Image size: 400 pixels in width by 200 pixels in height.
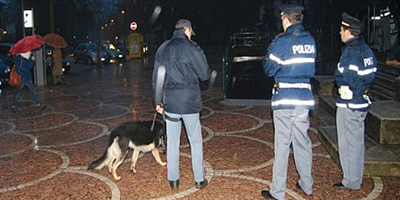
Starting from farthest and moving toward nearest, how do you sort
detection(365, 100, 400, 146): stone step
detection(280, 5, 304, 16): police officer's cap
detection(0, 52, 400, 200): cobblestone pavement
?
detection(365, 100, 400, 146): stone step < detection(0, 52, 400, 200): cobblestone pavement < detection(280, 5, 304, 16): police officer's cap

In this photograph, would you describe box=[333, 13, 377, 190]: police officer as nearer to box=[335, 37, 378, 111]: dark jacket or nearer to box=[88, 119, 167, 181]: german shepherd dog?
box=[335, 37, 378, 111]: dark jacket

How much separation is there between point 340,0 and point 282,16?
28550 mm

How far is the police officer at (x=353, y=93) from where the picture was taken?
450 centimetres

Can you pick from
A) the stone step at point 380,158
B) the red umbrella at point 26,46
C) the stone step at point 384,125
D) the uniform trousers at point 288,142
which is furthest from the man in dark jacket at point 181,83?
the red umbrella at point 26,46

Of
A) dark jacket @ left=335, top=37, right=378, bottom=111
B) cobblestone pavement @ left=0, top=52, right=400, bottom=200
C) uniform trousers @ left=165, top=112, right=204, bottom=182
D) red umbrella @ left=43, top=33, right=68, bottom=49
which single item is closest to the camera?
dark jacket @ left=335, top=37, right=378, bottom=111

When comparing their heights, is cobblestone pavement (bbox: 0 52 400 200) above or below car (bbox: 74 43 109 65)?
below

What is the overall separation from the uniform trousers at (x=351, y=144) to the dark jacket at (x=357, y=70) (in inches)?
4.7

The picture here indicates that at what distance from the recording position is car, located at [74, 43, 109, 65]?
102ft

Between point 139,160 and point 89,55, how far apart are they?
87.2ft

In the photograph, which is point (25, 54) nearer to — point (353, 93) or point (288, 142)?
point (288, 142)

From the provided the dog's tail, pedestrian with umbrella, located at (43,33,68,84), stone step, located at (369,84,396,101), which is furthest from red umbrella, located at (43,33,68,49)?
stone step, located at (369,84,396,101)

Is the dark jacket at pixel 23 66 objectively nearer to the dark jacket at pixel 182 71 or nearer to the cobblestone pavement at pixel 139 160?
the cobblestone pavement at pixel 139 160

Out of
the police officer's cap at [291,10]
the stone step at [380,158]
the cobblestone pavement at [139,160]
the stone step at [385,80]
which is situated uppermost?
the police officer's cap at [291,10]

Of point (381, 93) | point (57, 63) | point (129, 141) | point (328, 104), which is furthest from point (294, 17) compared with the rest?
point (57, 63)
